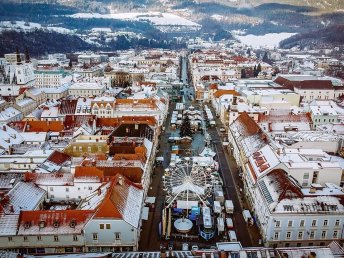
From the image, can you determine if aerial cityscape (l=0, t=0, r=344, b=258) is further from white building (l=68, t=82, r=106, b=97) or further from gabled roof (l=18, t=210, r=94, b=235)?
white building (l=68, t=82, r=106, b=97)

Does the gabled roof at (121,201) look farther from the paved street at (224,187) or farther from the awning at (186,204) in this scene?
the awning at (186,204)

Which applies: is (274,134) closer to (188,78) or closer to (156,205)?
(156,205)

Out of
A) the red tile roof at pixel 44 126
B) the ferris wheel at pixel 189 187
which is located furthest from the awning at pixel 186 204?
the red tile roof at pixel 44 126

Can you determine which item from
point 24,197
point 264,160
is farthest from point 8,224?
point 264,160

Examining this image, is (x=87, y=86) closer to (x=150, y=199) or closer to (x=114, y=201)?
(x=150, y=199)

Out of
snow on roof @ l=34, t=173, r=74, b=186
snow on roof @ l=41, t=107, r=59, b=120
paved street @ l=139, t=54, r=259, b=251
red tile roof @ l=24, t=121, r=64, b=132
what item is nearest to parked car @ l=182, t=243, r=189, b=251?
paved street @ l=139, t=54, r=259, b=251

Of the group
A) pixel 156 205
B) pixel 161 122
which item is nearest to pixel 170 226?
pixel 156 205
